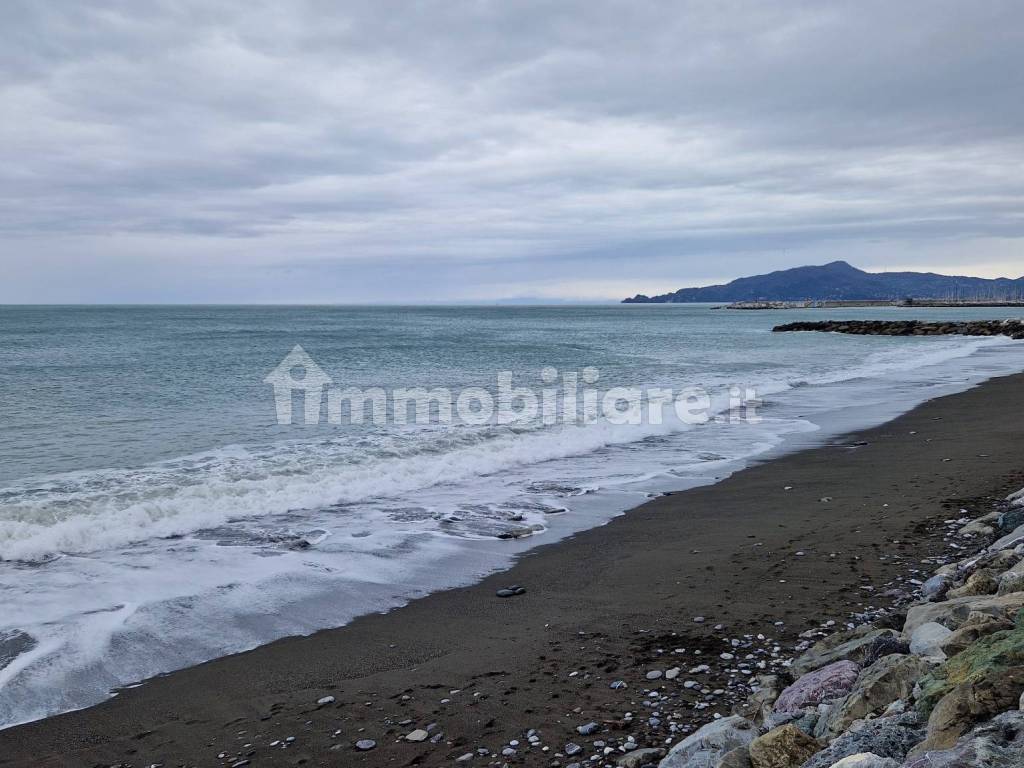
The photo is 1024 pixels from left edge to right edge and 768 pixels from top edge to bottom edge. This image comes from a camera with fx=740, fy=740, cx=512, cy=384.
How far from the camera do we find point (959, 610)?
4.57 meters

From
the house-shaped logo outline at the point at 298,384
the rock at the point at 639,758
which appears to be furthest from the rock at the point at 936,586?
the house-shaped logo outline at the point at 298,384

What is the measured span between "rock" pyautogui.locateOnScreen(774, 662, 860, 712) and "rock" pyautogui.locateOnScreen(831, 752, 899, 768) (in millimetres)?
1216

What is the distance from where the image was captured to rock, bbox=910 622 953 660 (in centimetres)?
395

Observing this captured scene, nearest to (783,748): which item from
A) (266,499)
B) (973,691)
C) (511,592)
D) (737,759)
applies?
(737,759)

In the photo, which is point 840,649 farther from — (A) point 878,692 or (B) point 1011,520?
(B) point 1011,520

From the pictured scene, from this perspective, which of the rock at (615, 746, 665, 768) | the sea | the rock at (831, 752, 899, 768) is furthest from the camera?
the sea

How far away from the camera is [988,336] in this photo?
5931 centimetres

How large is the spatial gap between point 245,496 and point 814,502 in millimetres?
7922

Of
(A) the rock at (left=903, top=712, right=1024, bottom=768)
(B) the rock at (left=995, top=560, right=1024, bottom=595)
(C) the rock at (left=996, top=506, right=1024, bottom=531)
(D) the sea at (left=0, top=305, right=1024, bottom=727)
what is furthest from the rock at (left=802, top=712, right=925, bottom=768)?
(C) the rock at (left=996, top=506, right=1024, bottom=531)

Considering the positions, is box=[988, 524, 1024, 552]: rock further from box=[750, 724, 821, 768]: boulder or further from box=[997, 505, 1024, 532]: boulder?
box=[750, 724, 821, 768]: boulder

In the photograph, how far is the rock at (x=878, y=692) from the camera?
354 centimetres

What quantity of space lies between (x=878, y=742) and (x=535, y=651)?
9.65 ft

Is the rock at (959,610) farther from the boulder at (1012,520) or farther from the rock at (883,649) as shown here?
the boulder at (1012,520)

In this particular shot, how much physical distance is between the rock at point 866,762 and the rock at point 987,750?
9 centimetres
